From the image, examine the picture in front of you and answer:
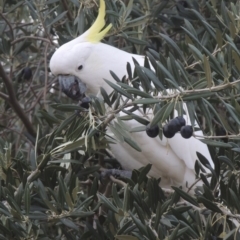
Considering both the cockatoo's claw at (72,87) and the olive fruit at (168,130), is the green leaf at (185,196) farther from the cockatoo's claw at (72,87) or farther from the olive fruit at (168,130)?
the cockatoo's claw at (72,87)

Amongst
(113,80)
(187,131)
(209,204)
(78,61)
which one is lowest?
(209,204)

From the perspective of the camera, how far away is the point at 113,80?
2033 mm

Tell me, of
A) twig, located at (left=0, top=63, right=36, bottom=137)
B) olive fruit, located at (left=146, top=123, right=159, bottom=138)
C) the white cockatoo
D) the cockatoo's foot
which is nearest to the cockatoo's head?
the white cockatoo

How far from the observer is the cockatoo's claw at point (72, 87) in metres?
1.94

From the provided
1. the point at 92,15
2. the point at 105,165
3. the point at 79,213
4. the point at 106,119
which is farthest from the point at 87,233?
the point at 92,15

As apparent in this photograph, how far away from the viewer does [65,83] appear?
77.7 inches

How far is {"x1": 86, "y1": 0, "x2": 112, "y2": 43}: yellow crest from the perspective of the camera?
5.83ft

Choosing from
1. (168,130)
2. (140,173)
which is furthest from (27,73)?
(168,130)

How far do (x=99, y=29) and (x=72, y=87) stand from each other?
21cm

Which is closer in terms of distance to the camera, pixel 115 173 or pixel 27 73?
pixel 115 173

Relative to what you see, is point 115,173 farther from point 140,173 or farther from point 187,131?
point 187,131

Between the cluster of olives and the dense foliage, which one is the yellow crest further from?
the cluster of olives

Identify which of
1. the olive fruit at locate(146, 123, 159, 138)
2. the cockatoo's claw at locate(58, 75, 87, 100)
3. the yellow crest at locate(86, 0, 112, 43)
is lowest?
the olive fruit at locate(146, 123, 159, 138)

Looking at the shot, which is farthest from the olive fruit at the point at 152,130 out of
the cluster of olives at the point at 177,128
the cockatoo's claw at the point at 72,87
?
the cockatoo's claw at the point at 72,87
